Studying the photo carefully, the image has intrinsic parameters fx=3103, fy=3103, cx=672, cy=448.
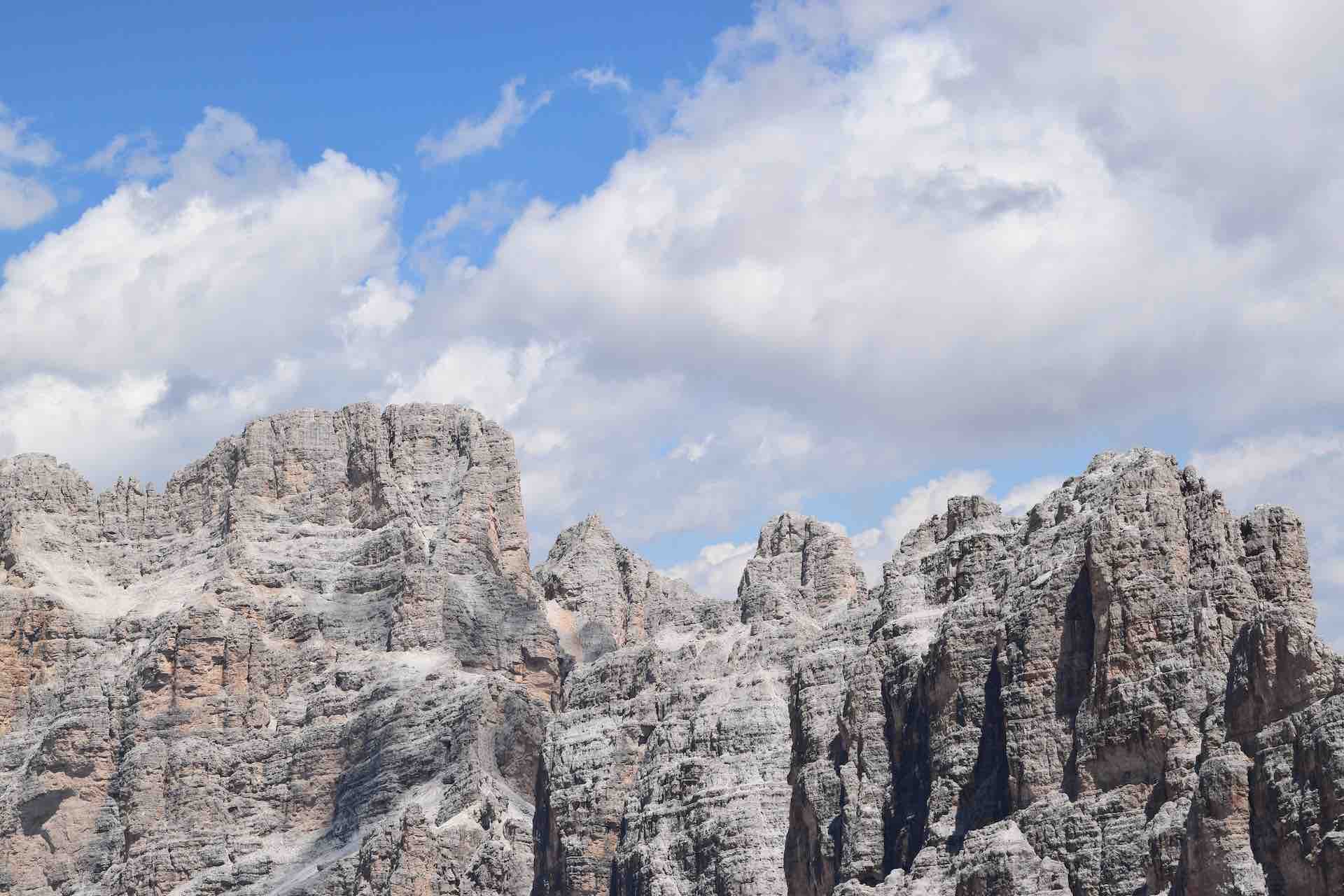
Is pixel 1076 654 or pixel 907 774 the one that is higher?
pixel 907 774

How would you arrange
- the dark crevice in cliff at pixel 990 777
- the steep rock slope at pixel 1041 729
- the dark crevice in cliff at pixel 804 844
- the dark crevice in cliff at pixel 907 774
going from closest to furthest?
the steep rock slope at pixel 1041 729
the dark crevice in cliff at pixel 990 777
the dark crevice in cliff at pixel 907 774
the dark crevice in cliff at pixel 804 844

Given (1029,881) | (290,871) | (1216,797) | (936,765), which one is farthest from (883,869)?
(290,871)

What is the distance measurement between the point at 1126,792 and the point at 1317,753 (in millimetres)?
15779

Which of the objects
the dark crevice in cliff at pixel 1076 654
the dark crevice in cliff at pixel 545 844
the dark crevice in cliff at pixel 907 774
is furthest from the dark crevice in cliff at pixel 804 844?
the dark crevice in cliff at pixel 545 844

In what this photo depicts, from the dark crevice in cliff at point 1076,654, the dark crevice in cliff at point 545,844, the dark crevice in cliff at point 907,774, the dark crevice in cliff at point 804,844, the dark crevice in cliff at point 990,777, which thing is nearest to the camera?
the dark crevice in cliff at point 1076,654

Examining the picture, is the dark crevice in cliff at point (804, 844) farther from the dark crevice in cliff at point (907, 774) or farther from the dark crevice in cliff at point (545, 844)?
the dark crevice in cliff at point (545, 844)

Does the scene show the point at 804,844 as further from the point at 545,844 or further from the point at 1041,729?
the point at 545,844

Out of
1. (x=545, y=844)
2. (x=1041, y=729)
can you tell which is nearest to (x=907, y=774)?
(x=1041, y=729)

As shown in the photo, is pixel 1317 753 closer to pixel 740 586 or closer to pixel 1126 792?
pixel 1126 792

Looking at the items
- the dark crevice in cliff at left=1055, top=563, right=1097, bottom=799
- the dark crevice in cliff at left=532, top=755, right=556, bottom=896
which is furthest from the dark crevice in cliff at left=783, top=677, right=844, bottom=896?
the dark crevice in cliff at left=532, top=755, right=556, bottom=896

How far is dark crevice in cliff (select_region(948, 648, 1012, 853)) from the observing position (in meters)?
111

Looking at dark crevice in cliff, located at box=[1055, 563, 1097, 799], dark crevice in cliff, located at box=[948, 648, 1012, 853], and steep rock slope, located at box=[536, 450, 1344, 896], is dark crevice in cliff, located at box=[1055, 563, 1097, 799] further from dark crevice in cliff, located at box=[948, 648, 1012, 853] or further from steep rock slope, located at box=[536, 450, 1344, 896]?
dark crevice in cliff, located at box=[948, 648, 1012, 853]

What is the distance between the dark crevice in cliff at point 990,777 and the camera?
365 feet

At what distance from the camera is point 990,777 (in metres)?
114
